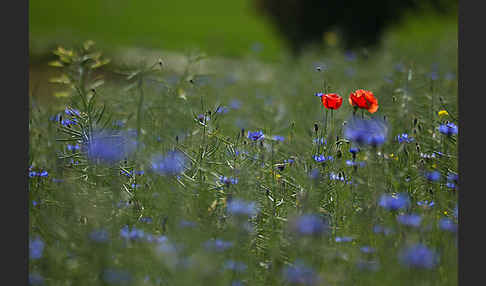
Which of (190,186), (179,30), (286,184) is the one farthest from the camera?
(179,30)

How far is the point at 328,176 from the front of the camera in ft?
8.57

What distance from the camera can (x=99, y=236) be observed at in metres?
A: 1.93

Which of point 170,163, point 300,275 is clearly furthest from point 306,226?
point 170,163

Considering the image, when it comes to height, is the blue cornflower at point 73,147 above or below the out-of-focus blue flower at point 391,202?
above

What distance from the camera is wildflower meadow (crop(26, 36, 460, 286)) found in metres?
1.92

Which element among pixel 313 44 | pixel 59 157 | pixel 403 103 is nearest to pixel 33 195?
pixel 59 157

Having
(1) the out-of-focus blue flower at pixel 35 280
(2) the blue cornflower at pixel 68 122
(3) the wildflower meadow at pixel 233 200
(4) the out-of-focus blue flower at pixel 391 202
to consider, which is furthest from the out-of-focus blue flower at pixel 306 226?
(2) the blue cornflower at pixel 68 122

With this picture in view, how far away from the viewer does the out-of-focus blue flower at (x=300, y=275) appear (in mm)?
1765

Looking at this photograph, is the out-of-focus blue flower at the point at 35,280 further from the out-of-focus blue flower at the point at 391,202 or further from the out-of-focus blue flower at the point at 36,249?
the out-of-focus blue flower at the point at 391,202

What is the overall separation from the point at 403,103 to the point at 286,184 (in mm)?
1187

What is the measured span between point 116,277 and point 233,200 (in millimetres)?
666

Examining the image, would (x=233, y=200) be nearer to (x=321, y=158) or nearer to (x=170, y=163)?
(x=170, y=163)

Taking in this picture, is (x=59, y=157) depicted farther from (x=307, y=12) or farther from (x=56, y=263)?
(x=307, y=12)

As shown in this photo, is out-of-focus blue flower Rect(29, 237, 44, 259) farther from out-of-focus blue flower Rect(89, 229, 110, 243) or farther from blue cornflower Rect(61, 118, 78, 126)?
blue cornflower Rect(61, 118, 78, 126)
